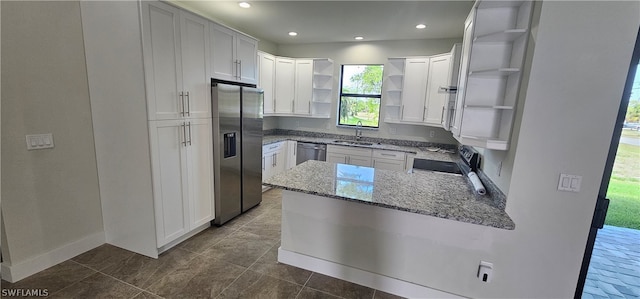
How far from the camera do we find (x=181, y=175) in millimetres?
2572

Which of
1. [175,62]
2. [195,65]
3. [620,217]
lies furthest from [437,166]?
[175,62]

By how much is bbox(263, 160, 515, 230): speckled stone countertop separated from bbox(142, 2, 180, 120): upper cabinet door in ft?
3.88

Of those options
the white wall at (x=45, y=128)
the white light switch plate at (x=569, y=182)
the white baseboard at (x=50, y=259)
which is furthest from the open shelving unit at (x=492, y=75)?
the white baseboard at (x=50, y=259)

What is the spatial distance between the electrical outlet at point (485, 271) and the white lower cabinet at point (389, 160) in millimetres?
2321

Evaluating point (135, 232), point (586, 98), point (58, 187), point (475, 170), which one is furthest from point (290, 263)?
point (586, 98)

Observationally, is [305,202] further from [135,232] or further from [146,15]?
[146,15]

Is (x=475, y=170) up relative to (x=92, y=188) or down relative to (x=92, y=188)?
up

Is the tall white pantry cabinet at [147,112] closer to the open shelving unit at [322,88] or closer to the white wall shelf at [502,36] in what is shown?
the open shelving unit at [322,88]

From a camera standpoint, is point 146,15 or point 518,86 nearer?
point 518,86

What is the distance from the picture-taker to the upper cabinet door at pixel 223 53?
9.01 feet

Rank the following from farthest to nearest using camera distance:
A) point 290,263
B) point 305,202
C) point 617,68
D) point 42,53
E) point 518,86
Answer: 1. point 290,263
2. point 305,202
3. point 42,53
4. point 518,86
5. point 617,68

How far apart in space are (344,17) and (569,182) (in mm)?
2819

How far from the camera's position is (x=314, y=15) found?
10.7 feet

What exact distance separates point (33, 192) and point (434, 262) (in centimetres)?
320
